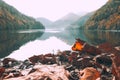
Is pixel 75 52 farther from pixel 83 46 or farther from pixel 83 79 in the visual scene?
pixel 83 79

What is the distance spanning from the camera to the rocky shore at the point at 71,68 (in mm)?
19836

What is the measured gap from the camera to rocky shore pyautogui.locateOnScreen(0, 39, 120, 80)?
65.1ft

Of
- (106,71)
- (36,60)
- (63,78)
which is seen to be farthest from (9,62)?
(63,78)

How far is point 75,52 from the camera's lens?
39844mm

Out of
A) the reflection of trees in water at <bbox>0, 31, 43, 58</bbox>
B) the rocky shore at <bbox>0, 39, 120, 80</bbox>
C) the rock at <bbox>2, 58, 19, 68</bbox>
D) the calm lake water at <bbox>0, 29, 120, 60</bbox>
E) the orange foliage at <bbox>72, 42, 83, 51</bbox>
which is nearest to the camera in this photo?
the rocky shore at <bbox>0, 39, 120, 80</bbox>

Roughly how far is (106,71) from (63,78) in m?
8.82

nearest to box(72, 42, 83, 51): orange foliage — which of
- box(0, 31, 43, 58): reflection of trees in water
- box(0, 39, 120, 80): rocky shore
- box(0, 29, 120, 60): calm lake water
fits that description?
box(0, 39, 120, 80): rocky shore

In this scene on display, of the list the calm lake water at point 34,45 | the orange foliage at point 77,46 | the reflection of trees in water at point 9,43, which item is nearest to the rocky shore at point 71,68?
the orange foliage at point 77,46

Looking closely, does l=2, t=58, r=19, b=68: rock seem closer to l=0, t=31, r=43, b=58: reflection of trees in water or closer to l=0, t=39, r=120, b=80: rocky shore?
l=0, t=39, r=120, b=80: rocky shore

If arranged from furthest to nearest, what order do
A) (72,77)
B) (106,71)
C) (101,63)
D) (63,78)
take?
(101,63) < (106,71) < (72,77) < (63,78)

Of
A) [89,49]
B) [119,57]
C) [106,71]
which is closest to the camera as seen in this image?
[119,57]

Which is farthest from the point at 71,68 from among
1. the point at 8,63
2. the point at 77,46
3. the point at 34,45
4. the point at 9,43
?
the point at 9,43

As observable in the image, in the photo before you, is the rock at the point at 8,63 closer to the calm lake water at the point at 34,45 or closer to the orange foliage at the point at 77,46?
the calm lake water at the point at 34,45

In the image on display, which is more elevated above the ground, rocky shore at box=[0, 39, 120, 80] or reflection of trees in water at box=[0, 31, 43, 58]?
rocky shore at box=[0, 39, 120, 80]
